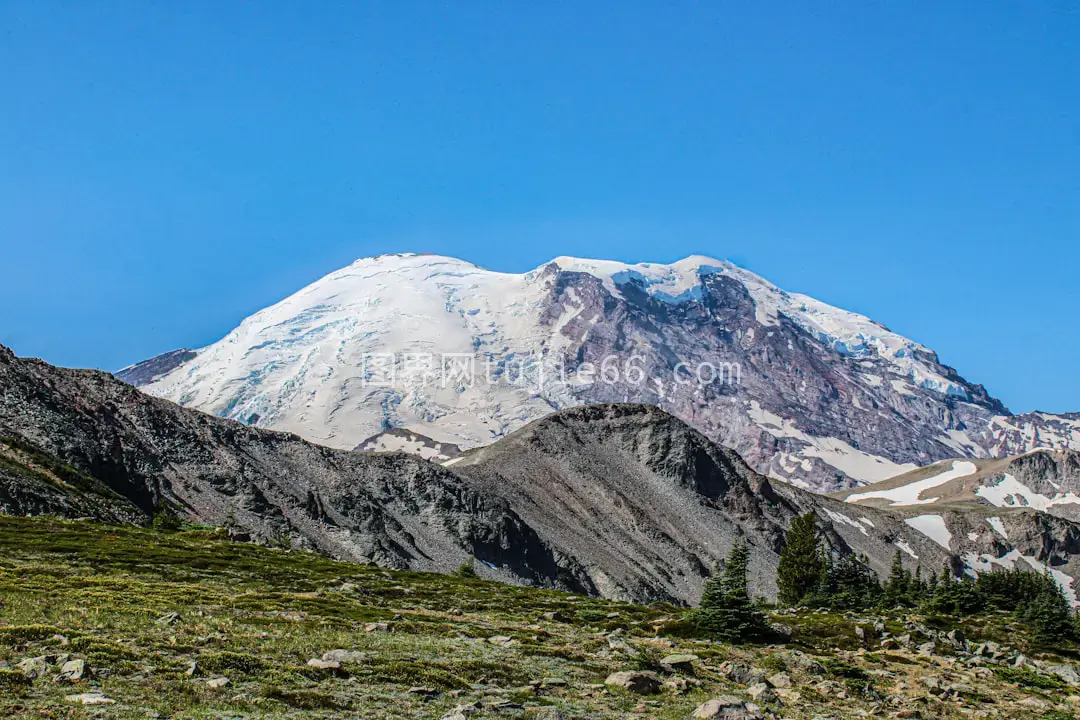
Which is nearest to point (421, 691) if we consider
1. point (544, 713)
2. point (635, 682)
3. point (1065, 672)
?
point (544, 713)

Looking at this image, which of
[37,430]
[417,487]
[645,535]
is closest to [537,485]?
[645,535]

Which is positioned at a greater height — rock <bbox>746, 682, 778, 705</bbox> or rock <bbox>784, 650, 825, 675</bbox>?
rock <bbox>784, 650, 825, 675</bbox>

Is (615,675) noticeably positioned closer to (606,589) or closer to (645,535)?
(606,589)

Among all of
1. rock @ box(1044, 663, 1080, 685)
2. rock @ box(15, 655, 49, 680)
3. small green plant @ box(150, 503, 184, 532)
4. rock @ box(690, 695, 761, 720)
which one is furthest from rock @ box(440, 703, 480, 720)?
Answer: small green plant @ box(150, 503, 184, 532)

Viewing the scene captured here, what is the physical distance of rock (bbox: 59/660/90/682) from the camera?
84.2 ft

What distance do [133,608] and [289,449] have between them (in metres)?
122

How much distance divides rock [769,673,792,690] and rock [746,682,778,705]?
298 cm

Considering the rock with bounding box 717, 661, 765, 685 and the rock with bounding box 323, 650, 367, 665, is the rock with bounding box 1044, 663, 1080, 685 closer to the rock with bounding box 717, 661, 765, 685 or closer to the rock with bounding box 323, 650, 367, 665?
the rock with bounding box 717, 661, 765, 685

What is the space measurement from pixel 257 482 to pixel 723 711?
12066cm

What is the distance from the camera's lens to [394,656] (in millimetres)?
35500

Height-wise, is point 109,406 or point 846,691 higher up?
point 109,406

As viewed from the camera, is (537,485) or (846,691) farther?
(537,485)

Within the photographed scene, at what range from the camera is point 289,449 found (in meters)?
160

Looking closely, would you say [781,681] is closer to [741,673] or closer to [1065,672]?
[741,673]
